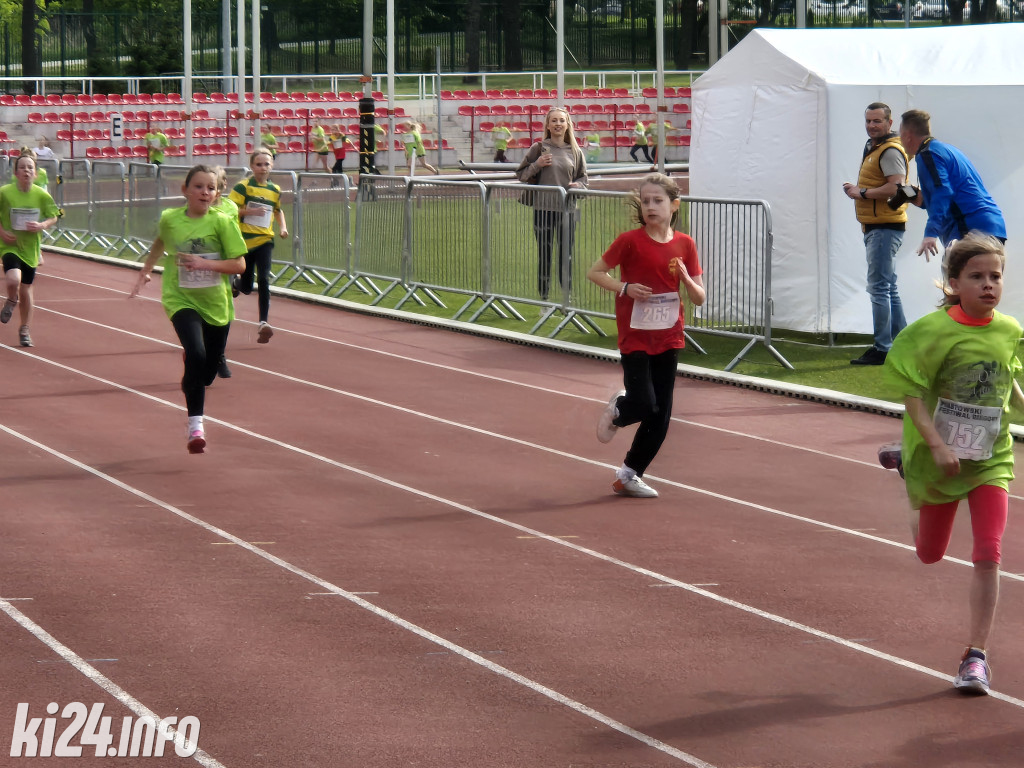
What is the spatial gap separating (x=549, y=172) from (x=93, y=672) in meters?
11.5

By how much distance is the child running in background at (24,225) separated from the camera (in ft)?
50.0

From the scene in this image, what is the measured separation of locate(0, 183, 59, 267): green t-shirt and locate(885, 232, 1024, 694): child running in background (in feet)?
36.8

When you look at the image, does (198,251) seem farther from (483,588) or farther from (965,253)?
(965,253)

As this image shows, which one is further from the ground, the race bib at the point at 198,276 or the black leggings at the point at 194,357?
the race bib at the point at 198,276

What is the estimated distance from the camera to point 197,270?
10.4m

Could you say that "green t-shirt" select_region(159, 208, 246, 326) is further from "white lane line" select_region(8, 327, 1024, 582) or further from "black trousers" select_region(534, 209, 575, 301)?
"black trousers" select_region(534, 209, 575, 301)

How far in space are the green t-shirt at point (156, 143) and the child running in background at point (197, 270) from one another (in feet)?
112

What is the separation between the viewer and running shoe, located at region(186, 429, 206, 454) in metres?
10.1

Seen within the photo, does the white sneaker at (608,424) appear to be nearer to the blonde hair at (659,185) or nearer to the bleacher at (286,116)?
the blonde hair at (659,185)

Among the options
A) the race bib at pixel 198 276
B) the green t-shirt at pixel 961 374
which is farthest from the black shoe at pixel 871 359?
the green t-shirt at pixel 961 374

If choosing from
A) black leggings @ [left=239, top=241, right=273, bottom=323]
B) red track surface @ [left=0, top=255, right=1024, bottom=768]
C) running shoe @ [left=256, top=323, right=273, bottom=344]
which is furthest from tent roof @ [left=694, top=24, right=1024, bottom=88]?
running shoe @ [left=256, top=323, right=273, bottom=344]

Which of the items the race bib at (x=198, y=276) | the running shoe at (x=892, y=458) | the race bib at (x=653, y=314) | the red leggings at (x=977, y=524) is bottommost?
the red leggings at (x=977, y=524)

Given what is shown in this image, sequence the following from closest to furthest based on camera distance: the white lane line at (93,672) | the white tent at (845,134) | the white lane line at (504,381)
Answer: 1. the white lane line at (93,672)
2. the white lane line at (504,381)
3. the white tent at (845,134)

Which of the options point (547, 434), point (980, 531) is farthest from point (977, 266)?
point (547, 434)
